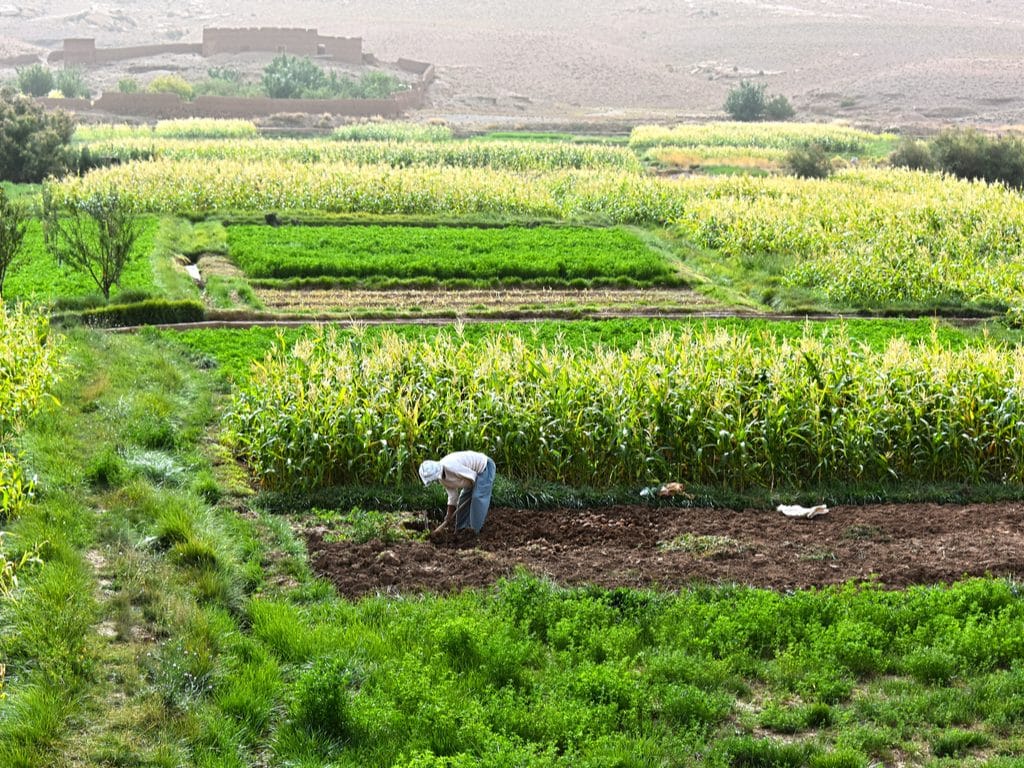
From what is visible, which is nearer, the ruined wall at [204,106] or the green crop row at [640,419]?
the green crop row at [640,419]

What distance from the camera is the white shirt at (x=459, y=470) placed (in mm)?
10133

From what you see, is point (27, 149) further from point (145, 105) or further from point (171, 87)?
point (171, 87)

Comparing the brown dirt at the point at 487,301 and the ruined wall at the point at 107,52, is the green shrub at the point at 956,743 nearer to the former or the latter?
the brown dirt at the point at 487,301

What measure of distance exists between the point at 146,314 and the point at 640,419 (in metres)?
10.2

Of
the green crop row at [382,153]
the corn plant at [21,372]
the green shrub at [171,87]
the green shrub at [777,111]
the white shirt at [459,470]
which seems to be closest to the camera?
the white shirt at [459,470]

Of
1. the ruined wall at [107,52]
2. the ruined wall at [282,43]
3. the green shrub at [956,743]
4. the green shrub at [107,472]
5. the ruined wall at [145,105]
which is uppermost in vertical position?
the ruined wall at [282,43]

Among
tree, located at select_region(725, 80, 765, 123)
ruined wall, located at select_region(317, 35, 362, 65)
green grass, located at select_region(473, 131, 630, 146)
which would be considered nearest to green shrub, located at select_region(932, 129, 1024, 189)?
green grass, located at select_region(473, 131, 630, 146)

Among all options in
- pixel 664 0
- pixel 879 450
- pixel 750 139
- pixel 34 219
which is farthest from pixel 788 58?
pixel 879 450

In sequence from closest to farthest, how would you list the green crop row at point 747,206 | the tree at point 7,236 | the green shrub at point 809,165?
the tree at point 7,236 → the green crop row at point 747,206 → the green shrub at point 809,165

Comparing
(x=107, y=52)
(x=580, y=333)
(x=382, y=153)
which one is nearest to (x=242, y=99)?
(x=382, y=153)

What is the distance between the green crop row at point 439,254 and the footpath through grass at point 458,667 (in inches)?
542

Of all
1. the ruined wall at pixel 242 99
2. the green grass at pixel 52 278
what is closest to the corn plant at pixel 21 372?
the green grass at pixel 52 278

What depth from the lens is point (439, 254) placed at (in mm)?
25000

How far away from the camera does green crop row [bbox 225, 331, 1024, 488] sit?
38.4ft
